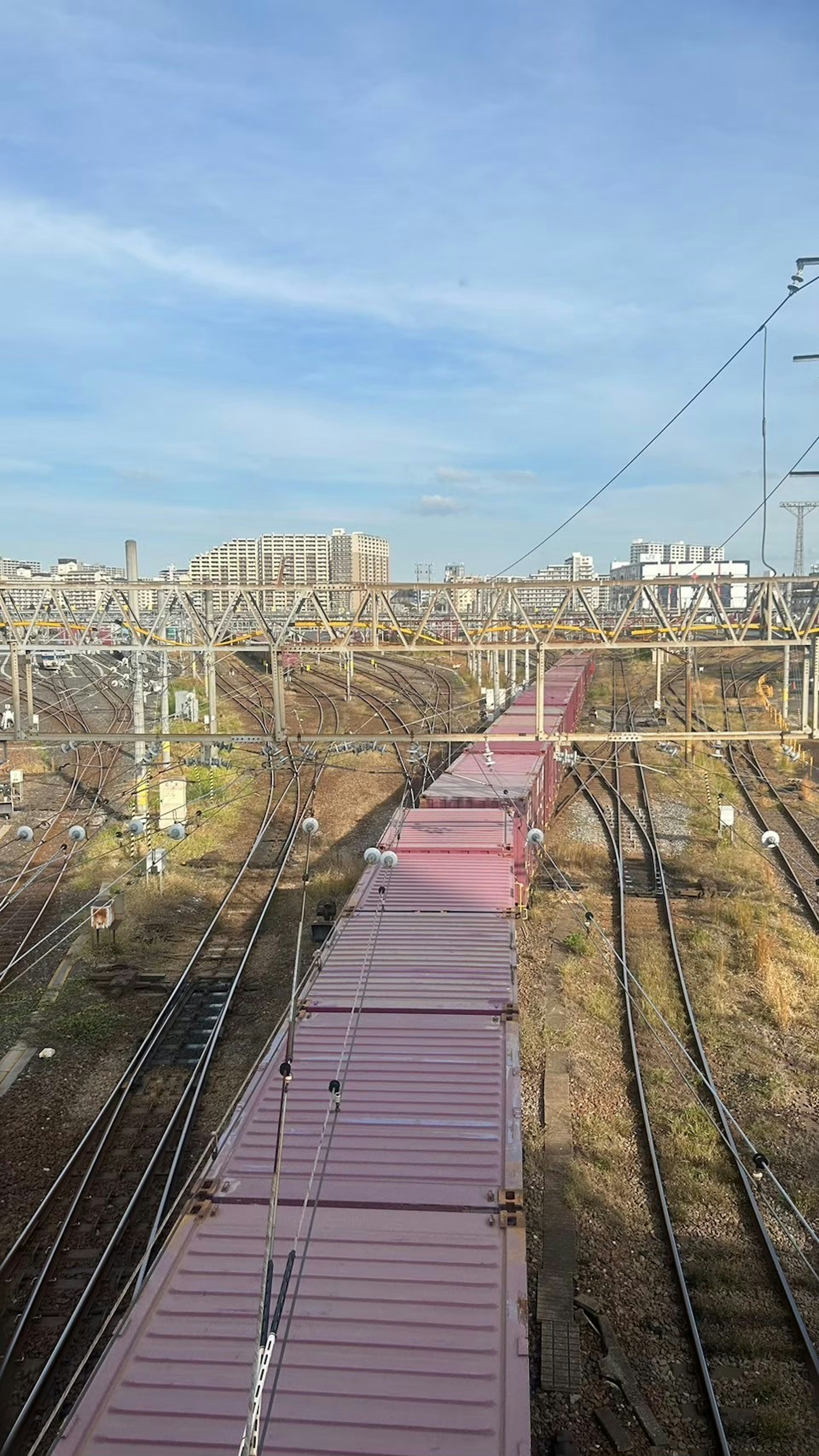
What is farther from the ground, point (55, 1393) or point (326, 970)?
point (326, 970)

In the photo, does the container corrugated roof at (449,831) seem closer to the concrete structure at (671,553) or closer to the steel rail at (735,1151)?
the steel rail at (735,1151)

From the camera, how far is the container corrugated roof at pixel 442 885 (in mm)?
13977

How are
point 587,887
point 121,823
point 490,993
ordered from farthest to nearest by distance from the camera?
1. point 121,823
2. point 587,887
3. point 490,993

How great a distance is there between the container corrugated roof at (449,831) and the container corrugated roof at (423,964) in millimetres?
2783

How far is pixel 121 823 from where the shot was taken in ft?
79.4

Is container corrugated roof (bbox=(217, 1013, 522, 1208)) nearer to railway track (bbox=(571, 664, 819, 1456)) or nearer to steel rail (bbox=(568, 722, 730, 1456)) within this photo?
steel rail (bbox=(568, 722, 730, 1456))

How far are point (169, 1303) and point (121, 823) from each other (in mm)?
19151

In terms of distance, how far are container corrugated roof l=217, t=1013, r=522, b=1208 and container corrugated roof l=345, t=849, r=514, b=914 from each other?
397 cm

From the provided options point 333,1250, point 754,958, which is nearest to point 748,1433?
point 333,1250

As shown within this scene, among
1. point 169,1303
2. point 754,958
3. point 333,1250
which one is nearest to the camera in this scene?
point 169,1303

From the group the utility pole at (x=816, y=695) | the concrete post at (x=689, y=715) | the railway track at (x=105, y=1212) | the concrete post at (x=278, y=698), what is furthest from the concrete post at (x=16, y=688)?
the concrete post at (x=689, y=715)

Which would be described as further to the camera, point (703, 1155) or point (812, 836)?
point (812, 836)

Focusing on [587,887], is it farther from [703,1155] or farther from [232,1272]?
[232,1272]

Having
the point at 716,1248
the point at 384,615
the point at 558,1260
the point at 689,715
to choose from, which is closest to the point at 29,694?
the point at 384,615
